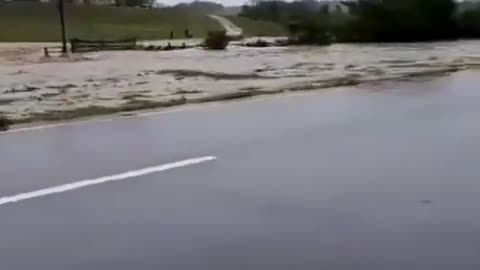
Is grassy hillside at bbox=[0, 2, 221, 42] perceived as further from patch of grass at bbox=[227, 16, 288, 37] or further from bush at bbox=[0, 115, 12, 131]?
bush at bbox=[0, 115, 12, 131]

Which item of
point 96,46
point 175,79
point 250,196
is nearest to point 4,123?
point 250,196

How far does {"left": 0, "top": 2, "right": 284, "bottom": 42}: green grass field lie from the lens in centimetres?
7888

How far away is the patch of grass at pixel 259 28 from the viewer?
238 feet

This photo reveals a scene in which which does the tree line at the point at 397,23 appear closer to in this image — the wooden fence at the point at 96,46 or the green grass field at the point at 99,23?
the wooden fence at the point at 96,46

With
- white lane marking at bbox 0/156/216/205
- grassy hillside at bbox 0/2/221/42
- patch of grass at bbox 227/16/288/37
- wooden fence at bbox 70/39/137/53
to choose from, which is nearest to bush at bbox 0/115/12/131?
white lane marking at bbox 0/156/216/205

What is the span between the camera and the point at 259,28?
8088 cm

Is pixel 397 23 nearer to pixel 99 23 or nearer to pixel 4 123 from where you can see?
pixel 4 123

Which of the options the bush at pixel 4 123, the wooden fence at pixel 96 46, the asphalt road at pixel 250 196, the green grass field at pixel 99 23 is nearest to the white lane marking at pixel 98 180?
the asphalt road at pixel 250 196

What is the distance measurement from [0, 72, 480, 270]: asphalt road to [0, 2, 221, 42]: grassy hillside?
67.6 metres

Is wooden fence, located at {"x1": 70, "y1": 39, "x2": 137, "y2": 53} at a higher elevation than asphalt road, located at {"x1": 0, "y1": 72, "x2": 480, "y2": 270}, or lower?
lower

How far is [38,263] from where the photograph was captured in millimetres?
5047

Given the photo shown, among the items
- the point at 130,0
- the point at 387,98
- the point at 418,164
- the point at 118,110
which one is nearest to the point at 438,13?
the point at 387,98

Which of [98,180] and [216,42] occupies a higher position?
[98,180]

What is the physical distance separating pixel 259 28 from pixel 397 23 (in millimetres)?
29366
